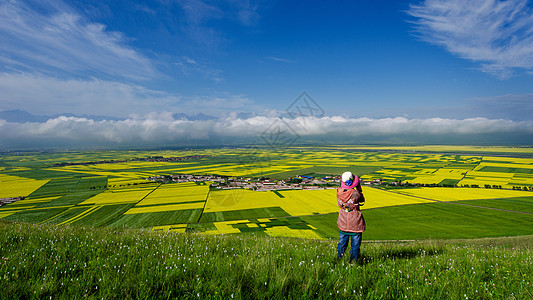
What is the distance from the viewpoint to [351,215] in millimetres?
5141

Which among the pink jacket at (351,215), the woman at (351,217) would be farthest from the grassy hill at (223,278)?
the pink jacket at (351,215)

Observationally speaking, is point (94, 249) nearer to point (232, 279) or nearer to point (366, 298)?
point (232, 279)

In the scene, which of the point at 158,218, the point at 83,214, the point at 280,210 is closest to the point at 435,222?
the point at 280,210

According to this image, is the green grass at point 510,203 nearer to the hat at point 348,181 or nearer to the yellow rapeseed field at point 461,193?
the yellow rapeseed field at point 461,193

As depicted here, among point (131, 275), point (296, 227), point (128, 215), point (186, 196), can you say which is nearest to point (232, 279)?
point (131, 275)

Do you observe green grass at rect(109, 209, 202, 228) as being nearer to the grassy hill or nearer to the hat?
the grassy hill

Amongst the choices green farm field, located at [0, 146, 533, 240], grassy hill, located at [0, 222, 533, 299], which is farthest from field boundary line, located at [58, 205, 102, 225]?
grassy hill, located at [0, 222, 533, 299]

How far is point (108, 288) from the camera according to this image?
110 inches

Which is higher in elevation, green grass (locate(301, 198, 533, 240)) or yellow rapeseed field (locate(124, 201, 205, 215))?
yellow rapeseed field (locate(124, 201, 205, 215))

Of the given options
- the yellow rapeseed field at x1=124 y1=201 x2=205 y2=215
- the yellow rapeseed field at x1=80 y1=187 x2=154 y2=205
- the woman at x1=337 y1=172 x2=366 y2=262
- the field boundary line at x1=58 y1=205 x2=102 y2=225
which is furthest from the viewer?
Result: the yellow rapeseed field at x1=80 y1=187 x2=154 y2=205

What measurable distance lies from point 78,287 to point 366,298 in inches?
154

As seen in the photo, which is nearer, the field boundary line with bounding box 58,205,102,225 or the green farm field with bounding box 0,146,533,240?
the green farm field with bounding box 0,146,533,240

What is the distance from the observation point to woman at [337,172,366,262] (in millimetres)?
4949

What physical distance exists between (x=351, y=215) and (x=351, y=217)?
5 cm
